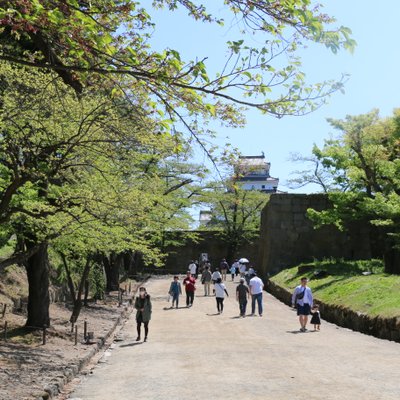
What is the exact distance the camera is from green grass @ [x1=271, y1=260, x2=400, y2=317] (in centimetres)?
1659

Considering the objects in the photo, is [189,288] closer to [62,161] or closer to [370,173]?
[370,173]

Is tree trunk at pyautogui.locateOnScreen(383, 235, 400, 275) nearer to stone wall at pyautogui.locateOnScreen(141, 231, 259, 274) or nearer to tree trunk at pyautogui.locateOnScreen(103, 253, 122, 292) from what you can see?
tree trunk at pyautogui.locateOnScreen(103, 253, 122, 292)

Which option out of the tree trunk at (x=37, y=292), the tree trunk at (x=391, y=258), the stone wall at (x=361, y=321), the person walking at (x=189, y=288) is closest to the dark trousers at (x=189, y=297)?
the person walking at (x=189, y=288)

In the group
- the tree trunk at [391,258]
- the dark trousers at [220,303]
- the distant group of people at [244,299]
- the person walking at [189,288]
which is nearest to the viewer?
the distant group of people at [244,299]

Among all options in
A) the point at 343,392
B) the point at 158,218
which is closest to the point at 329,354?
the point at 343,392

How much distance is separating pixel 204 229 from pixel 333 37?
44.7 meters

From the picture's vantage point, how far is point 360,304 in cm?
1756

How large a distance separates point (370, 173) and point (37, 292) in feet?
49.7

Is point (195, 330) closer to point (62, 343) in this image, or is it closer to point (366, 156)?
point (62, 343)

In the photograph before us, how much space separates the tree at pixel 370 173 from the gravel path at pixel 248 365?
6.10 metres

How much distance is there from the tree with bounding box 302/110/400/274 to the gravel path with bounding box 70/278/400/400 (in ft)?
20.0

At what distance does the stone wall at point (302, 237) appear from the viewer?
1320 inches

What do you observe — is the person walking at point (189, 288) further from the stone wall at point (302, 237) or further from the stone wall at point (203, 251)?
the stone wall at point (203, 251)

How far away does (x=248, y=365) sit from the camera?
447 inches
